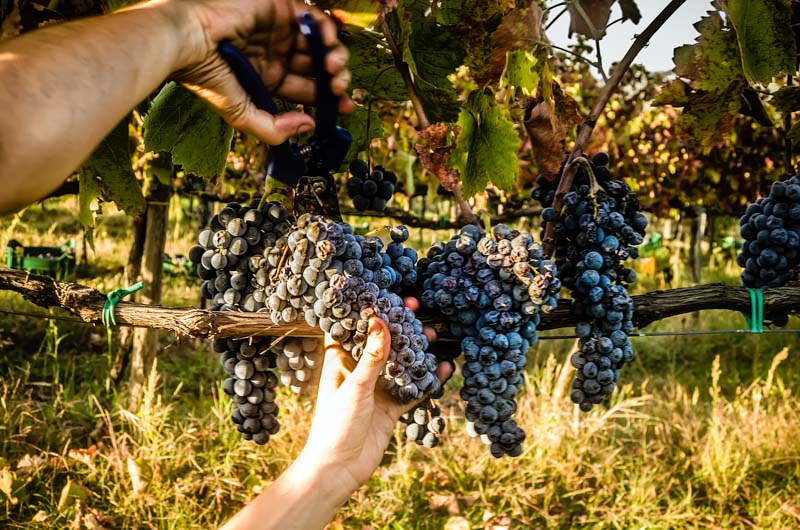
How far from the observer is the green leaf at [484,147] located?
1.31m

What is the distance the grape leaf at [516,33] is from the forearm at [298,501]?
2.80 feet

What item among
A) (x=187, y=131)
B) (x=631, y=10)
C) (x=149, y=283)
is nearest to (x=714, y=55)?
(x=631, y=10)

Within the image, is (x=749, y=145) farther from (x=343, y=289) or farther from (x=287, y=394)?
(x=343, y=289)

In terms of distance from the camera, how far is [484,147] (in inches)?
53.3

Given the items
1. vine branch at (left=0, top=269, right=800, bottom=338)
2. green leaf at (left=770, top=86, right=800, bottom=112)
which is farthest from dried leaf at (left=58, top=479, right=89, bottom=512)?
green leaf at (left=770, top=86, right=800, bottom=112)

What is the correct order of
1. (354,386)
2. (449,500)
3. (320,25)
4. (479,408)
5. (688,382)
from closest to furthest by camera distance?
(320,25)
(354,386)
(479,408)
(449,500)
(688,382)

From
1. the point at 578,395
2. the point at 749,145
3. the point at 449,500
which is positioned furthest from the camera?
the point at 749,145

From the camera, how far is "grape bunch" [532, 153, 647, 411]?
129 centimetres

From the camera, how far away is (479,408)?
4.11ft

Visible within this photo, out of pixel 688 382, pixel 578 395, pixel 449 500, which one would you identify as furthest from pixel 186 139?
pixel 688 382

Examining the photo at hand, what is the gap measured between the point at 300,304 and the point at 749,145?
5.05 meters

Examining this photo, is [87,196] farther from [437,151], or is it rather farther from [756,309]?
[756,309]

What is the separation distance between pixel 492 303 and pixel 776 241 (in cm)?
81

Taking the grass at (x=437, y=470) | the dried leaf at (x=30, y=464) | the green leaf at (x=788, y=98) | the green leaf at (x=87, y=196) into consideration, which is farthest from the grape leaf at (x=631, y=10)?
the dried leaf at (x=30, y=464)
